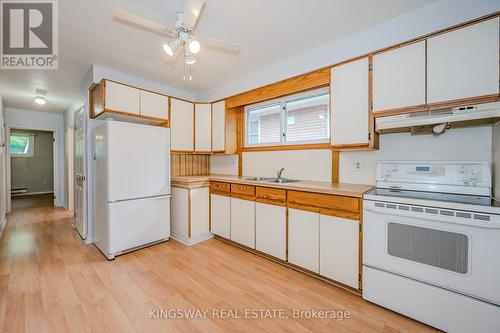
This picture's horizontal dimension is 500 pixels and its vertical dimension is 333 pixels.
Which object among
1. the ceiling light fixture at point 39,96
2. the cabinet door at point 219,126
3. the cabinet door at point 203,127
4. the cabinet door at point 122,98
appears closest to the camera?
the cabinet door at point 122,98

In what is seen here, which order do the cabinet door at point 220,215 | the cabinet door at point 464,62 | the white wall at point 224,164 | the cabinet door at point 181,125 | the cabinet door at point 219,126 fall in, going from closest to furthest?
the cabinet door at point 464,62 < the cabinet door at point 220,215 < the cabinet door at point 181,125 < the cabinet door at point 219,126 < the white wall at point 224,164

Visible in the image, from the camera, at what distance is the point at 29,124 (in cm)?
535

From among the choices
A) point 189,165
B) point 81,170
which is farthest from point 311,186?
point 81,170

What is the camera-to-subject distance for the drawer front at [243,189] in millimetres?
2671

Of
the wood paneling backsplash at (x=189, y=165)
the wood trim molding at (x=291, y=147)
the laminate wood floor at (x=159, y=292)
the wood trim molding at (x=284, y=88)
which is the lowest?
the laminate wood floor at (x=159, y=292)

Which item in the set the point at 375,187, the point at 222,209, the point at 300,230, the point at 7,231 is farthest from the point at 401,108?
the point at 7,231

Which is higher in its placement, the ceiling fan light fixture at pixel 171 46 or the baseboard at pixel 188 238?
the ceiling fan light fixture at pixel 171 46

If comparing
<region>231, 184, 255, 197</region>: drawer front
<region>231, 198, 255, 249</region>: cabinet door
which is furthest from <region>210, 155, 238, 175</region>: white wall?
<region>231, 198, 255, 249</region>: cabinet door

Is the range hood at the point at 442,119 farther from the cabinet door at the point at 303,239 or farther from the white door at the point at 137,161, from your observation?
the white door at the point at 137,161

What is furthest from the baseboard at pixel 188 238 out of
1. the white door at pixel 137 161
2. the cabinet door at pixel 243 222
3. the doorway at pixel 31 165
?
the doorway at pixel 31 165

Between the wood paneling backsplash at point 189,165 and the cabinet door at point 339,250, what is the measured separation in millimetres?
2584

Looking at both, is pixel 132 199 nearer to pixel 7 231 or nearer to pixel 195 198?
pixel 195 198

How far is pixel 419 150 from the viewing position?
1.96 metres

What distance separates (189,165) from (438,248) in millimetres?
3450
